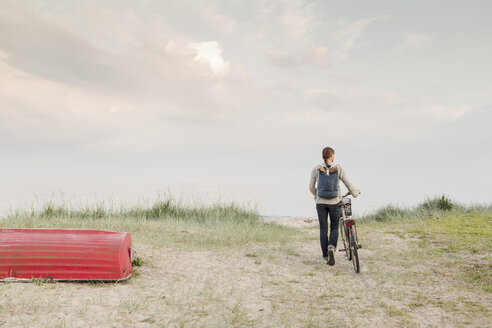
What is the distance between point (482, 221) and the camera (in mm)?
12484

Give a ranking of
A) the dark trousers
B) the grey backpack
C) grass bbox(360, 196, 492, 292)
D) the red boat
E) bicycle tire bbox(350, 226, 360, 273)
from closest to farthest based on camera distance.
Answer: the red boat → bicycle tire bbox(350, 226, 360, 273) → the grey backpack → the dark trousers → grass bbox(360, 196, 492, 292)

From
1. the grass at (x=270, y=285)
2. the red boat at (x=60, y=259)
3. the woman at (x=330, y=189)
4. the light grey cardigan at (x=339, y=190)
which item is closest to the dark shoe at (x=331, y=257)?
the woman at (x=330, y=189)

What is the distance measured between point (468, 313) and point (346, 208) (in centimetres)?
276

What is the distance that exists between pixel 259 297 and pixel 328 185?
2.65 metres

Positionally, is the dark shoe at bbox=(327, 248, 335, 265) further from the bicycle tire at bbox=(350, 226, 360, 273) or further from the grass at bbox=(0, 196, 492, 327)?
the bicycle tire at bbox=(350, 226, 360, 273)

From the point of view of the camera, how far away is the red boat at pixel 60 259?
593cm

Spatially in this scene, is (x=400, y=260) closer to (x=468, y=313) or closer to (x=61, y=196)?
(x=468, y=313)

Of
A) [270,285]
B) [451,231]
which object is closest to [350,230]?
[270,285]

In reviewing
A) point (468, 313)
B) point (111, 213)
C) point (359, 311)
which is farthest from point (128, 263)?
point (111, 213)

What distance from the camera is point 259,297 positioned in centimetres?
560

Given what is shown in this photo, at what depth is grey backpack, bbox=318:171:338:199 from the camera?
7109 mm

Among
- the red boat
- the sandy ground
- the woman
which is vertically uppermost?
the woman

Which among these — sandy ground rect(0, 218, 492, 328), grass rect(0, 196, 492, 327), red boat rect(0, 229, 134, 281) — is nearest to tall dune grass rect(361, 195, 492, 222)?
grass rect(0, 196, 492, 327)

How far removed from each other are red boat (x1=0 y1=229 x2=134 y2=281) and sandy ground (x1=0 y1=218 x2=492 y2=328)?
0.85ft
